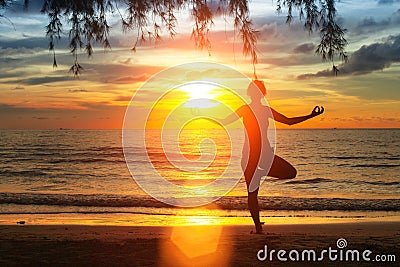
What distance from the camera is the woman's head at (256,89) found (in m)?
6.91

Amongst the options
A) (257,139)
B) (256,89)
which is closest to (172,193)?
(257,139)

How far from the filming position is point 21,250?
698 centimetres

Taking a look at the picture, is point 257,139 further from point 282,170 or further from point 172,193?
point 172,193

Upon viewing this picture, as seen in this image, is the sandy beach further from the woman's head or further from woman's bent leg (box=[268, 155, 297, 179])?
the woman's head

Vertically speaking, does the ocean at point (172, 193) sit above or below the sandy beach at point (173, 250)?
below

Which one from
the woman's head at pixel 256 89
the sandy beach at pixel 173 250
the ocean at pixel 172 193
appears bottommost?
the ocean at pixel 172 193

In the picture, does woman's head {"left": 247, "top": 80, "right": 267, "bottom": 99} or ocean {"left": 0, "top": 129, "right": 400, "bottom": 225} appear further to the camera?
ocean {"left": 0, "top": 129, "right": 400, "bottom": 225}

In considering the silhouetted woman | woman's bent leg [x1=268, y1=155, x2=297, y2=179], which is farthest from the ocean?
woman's bent leg [x1=268, y1=155, x2=297, y2=179]

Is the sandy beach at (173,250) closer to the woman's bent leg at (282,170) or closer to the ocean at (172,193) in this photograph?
the woman's bent leg at (282,170)

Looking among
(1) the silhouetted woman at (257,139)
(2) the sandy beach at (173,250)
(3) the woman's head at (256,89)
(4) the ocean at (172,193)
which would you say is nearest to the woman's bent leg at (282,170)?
(1) the silhouetted woman at (257,139)

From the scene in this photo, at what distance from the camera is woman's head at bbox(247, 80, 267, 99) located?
22.7ft

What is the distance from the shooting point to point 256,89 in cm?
691

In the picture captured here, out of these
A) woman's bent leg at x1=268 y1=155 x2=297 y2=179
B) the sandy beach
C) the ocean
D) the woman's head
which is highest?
the woman's head

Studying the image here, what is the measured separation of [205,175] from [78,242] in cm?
2263
